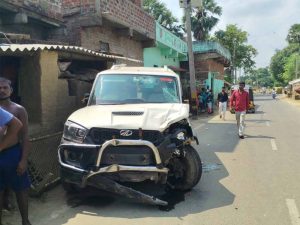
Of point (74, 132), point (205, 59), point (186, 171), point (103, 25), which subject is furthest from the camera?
point (205, 59)

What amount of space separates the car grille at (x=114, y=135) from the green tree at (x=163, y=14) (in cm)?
4681

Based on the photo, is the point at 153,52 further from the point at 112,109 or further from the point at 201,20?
the point at 201,20

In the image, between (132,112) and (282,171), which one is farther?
(282,171)

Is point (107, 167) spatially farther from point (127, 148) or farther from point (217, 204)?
point (217, 204)

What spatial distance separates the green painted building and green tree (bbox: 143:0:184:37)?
18.2 metres

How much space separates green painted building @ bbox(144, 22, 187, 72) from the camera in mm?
24464

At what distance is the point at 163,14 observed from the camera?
173 feet

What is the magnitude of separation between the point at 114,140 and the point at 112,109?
0.94 m

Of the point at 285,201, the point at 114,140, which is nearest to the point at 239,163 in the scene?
the point at 285,201

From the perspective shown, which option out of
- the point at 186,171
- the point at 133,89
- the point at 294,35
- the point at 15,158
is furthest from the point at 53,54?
the point at 294,35

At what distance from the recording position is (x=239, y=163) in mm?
9352

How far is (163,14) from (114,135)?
158 ft

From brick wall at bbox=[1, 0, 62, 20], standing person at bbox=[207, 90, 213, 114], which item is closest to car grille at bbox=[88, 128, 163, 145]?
brick wall at bbox=[1, 0, 62, 20]

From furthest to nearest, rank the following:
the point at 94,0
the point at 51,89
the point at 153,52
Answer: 1. the point at 153,52
2. the point at 94,0
3. the point at 51,89
